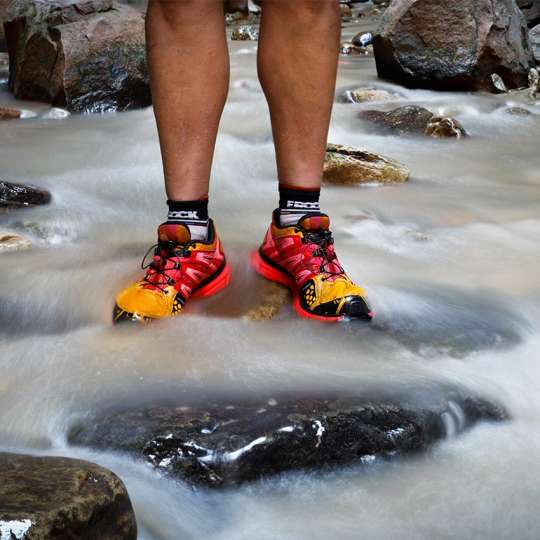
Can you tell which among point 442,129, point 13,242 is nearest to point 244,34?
point 442,129

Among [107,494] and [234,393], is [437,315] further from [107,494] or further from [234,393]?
[107,494]

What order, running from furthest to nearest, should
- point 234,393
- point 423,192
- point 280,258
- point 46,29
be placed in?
point 46,29 → point 423,192 → point 280,258 → point 234,393

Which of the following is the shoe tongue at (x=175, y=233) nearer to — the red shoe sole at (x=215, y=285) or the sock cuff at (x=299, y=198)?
the red shoe sole at (x=215, y=285)

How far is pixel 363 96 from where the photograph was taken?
6434 millimetres

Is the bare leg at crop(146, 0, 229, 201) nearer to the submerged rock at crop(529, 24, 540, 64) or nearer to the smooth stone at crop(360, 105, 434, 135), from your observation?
the smooth stone at crop(360, 105, 434, 135)

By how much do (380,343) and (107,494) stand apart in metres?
1.08

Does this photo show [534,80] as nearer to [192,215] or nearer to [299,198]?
[299,198]

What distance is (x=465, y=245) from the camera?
3.32 meters

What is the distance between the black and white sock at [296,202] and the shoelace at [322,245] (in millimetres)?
63

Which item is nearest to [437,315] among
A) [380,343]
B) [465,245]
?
[380,343]

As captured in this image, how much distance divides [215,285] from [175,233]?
0.75 feet

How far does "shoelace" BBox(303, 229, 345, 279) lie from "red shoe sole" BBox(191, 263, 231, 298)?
29cm

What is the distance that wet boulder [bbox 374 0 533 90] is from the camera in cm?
661

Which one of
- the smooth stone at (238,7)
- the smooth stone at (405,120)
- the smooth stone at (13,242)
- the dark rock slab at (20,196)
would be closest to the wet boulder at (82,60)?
the smooth stone at (405,120)
